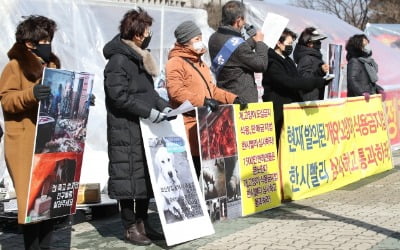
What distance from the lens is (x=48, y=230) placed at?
203 inches

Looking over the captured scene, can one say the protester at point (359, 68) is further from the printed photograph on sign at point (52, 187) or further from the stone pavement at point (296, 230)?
the printed photograph on sign at point (52, 187)

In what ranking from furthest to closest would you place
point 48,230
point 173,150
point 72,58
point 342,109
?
1. point 72,58
2. point 342,109
3. point 173,150
4. point 48,230

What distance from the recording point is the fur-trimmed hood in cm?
489

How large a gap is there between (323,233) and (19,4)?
18.1 feet

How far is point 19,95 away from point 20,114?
8.3 inches

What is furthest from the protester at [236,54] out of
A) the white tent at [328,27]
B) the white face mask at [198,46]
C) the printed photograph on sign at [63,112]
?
the white tent at [328,27]

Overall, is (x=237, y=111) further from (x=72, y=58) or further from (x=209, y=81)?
(x=72, y=58)

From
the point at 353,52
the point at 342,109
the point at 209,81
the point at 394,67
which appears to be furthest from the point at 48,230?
the point at 394,67

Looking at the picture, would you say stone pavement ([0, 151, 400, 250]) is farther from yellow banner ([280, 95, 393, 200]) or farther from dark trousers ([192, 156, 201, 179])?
dark trousers ([192, 156, 201, 179])

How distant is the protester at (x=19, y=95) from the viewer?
15.9 feet

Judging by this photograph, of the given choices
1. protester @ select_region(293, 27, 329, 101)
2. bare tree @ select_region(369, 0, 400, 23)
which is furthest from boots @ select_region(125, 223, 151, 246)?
bare tree @ select_region(369, 0, 400, 23)

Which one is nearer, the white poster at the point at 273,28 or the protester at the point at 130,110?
the protester at the point at 130,110

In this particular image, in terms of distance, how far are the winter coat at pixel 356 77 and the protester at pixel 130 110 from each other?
17.3 feet

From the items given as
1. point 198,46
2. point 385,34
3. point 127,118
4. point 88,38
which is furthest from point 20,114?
point 385,34
